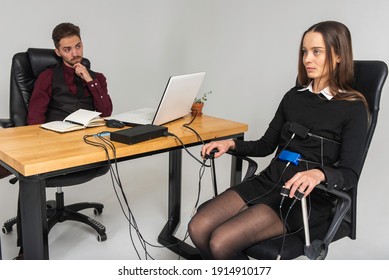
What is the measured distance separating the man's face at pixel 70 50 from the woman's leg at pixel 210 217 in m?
1.23

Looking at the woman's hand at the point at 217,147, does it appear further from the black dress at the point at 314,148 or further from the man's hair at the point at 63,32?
the man's hair at the point at 63,32

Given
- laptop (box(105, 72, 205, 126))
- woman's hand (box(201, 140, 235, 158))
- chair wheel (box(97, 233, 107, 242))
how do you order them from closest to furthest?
woman's hand (box(201, 140, 235, 158))
laptop (box(105, 72, 205, 126))
chair wheel (box(97, 233, 107, 242))

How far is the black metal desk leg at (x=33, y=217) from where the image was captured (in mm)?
1353

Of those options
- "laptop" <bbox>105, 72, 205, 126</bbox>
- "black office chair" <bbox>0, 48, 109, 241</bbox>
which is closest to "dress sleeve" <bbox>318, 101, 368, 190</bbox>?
"laptop" <bbox>105, 72, 205, 126</bbox>

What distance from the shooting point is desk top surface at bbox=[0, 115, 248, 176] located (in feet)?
4.47

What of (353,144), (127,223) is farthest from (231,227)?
(127,223)

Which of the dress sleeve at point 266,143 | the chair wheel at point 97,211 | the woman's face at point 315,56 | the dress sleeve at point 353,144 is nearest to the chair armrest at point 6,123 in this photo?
the chair wheel at point 97,211

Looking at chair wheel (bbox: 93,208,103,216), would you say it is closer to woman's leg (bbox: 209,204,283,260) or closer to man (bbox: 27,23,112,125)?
man (bbox: 27,23,112,125)

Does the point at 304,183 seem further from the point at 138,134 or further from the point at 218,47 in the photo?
the point at 218,47

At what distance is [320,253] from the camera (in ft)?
4.62

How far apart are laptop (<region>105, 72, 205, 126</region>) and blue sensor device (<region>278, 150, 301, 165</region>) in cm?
56

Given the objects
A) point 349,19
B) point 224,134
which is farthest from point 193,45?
point 224,134

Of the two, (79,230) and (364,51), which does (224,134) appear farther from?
(364,51)

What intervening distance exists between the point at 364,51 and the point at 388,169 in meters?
0.81
